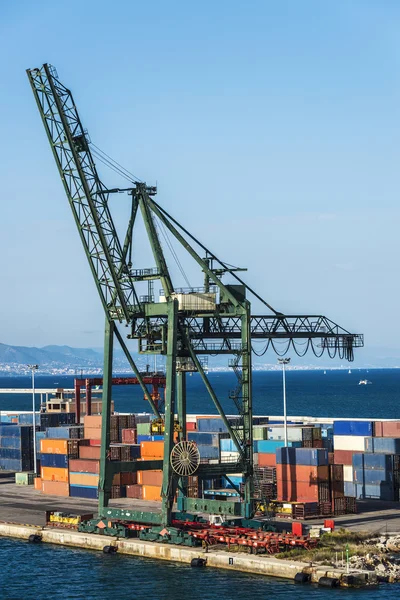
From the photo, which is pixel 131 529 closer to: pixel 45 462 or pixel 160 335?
pixel 160 335

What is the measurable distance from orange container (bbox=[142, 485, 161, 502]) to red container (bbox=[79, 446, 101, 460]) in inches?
170

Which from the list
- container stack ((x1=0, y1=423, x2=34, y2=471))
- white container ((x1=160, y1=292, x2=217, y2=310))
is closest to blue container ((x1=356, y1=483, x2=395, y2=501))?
white container ((x1=160, y1=292, x2=217, y2=310))

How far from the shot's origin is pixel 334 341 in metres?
65.8

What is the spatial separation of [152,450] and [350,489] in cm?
1317

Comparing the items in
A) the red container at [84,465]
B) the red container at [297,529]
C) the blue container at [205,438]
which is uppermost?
the blue container at [205,438]

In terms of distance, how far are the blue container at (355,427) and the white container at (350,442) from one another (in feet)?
2.01

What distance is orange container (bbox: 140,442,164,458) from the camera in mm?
67438

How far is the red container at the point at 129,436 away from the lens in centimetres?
7781

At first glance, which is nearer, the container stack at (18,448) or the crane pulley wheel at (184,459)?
the crane pulley wheel at (184,459)

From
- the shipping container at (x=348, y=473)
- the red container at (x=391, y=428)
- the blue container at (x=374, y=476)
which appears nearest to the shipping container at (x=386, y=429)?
the red container at (x=391, y=428)

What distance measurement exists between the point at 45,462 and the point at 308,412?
129 m

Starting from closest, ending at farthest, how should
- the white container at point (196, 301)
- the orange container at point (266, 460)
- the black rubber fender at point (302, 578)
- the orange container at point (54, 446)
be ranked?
the black rubber fender at point (302, 578), the white container at point (196, 301), the orange container at point (266, 460), the orange container at point (54, 446)

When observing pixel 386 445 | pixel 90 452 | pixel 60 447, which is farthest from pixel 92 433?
pixel 386 445

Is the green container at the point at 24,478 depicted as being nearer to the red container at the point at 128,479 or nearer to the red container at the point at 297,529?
the red container at the point at 128,479
